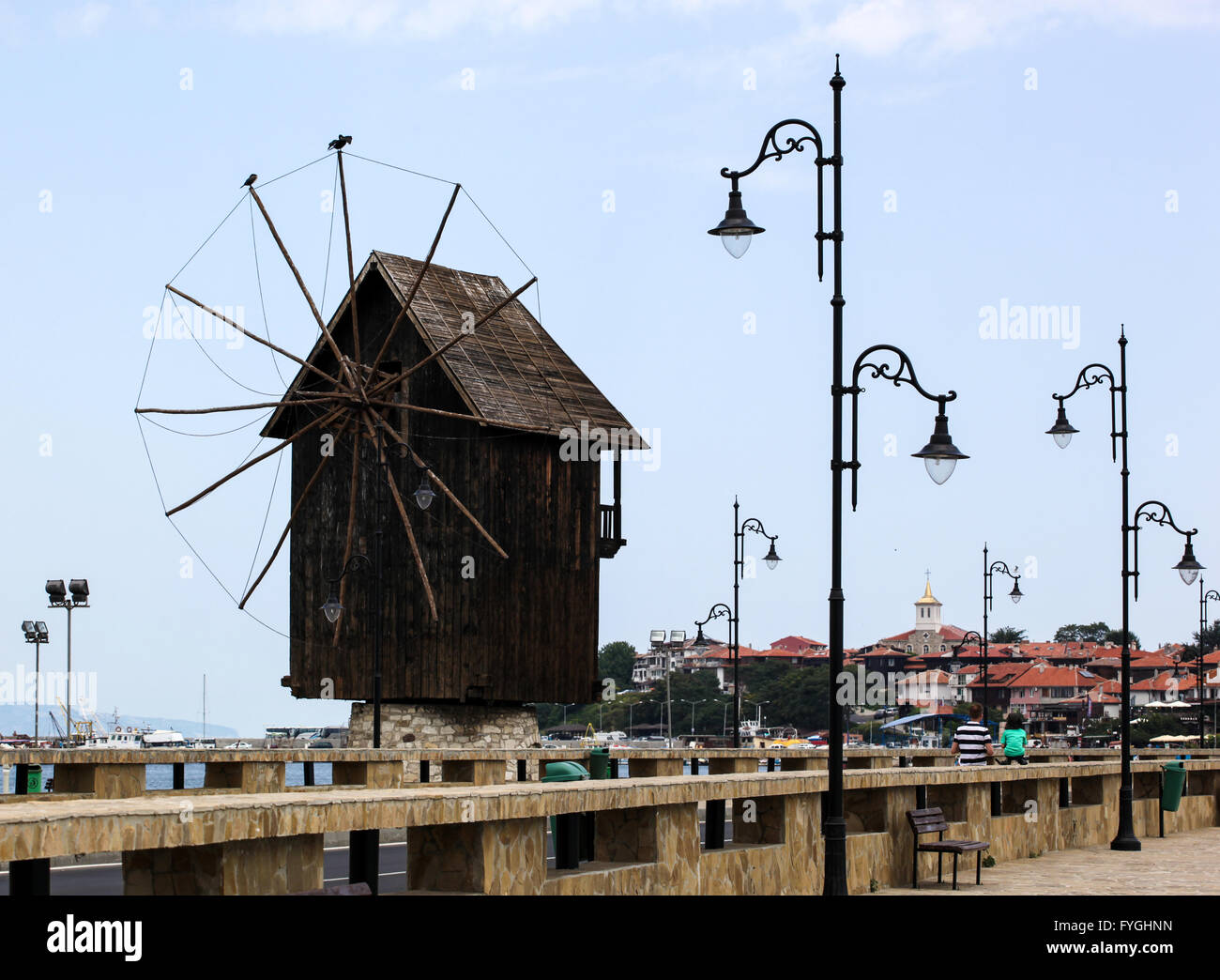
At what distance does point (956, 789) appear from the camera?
19.8 metres

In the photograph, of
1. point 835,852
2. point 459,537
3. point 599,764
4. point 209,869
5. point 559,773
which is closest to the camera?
point 209,869

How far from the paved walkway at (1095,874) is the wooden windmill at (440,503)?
19040mm

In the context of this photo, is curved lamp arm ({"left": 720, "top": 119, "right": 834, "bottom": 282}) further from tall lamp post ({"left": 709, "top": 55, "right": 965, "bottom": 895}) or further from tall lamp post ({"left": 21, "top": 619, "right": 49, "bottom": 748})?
tall lamp post ({"left": 21, "top": 619, "right": 49, "bottom": 748})

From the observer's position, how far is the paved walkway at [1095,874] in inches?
680

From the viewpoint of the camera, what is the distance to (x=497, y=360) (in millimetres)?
44406

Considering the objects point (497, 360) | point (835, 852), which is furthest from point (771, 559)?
point (835, 852)

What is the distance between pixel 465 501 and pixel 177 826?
32.7 m

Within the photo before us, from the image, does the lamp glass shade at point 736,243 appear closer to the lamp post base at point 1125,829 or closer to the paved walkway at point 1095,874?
the paved walkway at point 1095,874

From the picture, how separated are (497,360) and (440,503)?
A: 4.92m

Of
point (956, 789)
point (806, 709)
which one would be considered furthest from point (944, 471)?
point (806, 709)

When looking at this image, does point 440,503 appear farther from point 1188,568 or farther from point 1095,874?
point 1095,874

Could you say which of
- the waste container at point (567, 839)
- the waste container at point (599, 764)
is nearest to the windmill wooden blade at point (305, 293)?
the waste container at point (599, 764)

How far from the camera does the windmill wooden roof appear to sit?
42.1 m
